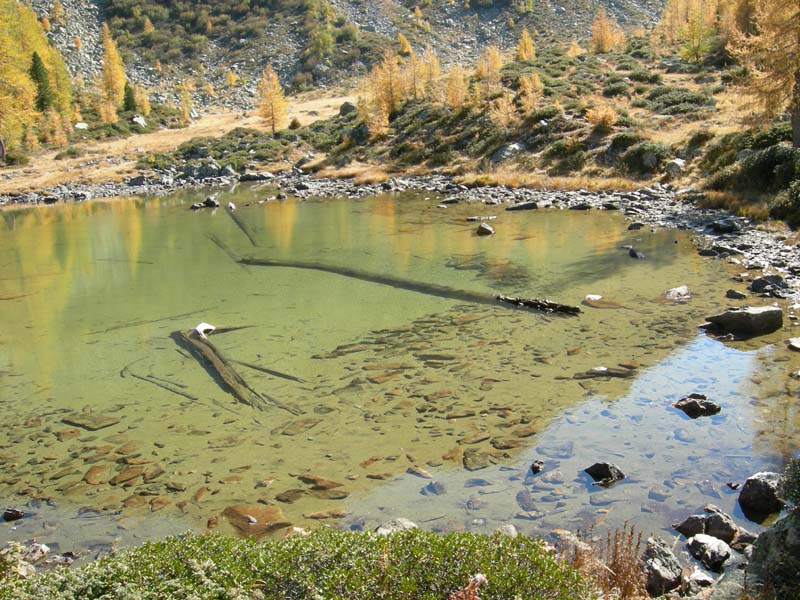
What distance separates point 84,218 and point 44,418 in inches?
1189

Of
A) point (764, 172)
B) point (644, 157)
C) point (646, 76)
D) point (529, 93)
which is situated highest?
point (646, 76)

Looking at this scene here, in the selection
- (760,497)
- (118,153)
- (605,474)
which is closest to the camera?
(760,497)

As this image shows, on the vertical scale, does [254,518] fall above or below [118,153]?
below

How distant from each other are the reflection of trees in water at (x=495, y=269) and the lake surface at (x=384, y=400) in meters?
0.12

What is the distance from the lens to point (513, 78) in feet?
184

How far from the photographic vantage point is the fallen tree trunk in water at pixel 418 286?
1465 cm

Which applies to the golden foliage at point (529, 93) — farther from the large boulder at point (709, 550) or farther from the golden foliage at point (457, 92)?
the large boulder at point (709, 550)

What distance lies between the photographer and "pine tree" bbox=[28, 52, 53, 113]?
73000 millimetres

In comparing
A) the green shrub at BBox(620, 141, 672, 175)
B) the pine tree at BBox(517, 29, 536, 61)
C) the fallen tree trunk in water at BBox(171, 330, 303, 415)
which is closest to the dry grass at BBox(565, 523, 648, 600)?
the fallen tree trunk in water at BBox(171, 330, 303, 415)

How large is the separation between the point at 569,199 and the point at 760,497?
25.6 metres

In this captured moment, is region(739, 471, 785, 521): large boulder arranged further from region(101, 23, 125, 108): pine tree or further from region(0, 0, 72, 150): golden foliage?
region(101, 23, 125, 108): pine tree

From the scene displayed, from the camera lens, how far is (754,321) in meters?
12.3

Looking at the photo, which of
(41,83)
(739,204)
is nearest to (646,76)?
(739,204)

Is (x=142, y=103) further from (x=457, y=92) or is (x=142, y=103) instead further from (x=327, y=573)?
(x=327, y=573)
